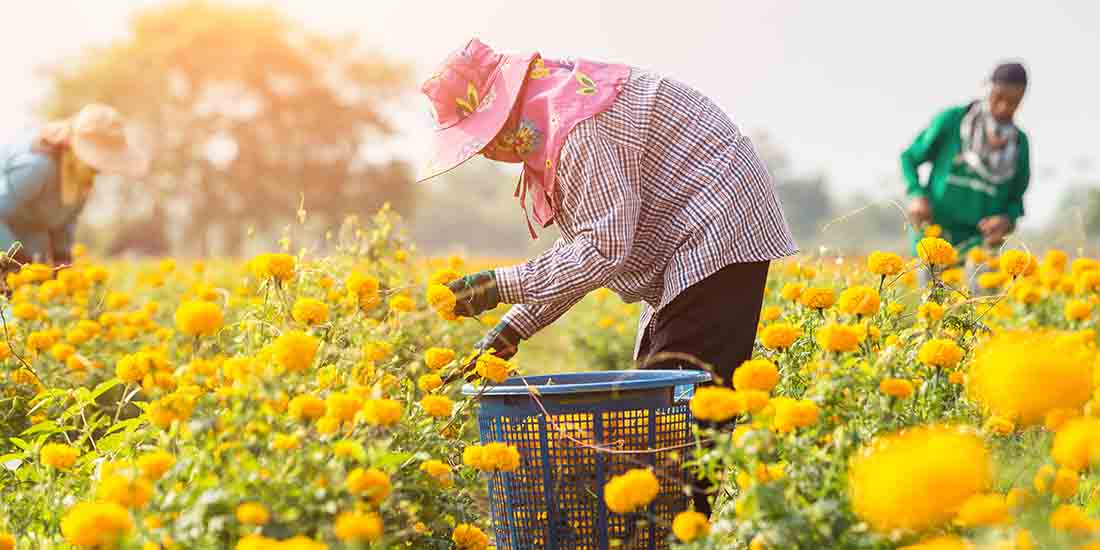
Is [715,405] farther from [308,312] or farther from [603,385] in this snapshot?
[308,312]

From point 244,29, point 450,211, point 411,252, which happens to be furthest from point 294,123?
point 450,211

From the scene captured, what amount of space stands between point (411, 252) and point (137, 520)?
3.42m

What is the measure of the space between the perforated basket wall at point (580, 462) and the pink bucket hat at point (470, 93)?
68cm

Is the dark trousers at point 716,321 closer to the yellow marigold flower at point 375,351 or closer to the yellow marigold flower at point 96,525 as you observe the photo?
the yellow marigold flower at point 375,351

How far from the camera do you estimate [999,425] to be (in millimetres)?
2168

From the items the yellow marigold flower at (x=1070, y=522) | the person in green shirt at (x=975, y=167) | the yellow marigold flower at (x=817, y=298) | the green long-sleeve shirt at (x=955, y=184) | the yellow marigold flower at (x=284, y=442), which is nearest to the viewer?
the yellow marigold flower at (x=1070, y=522)

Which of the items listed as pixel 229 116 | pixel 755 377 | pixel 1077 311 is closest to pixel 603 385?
pixel 755 377

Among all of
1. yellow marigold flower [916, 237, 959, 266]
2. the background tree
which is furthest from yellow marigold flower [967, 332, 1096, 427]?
the background tree

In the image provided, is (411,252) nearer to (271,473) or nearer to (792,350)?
(792,350)

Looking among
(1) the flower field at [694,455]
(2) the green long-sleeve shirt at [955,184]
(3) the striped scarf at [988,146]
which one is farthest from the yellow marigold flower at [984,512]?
(3) the striped scarf at [988,146]

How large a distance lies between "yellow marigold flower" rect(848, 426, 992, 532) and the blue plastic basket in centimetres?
97

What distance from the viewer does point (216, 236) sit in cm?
3180

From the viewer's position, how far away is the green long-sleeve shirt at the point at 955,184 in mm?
5836

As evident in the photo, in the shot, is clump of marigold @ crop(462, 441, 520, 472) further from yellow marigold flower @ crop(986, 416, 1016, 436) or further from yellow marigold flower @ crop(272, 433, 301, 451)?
yellow marigold flower @ crop(986, 416, 1016, 436)
